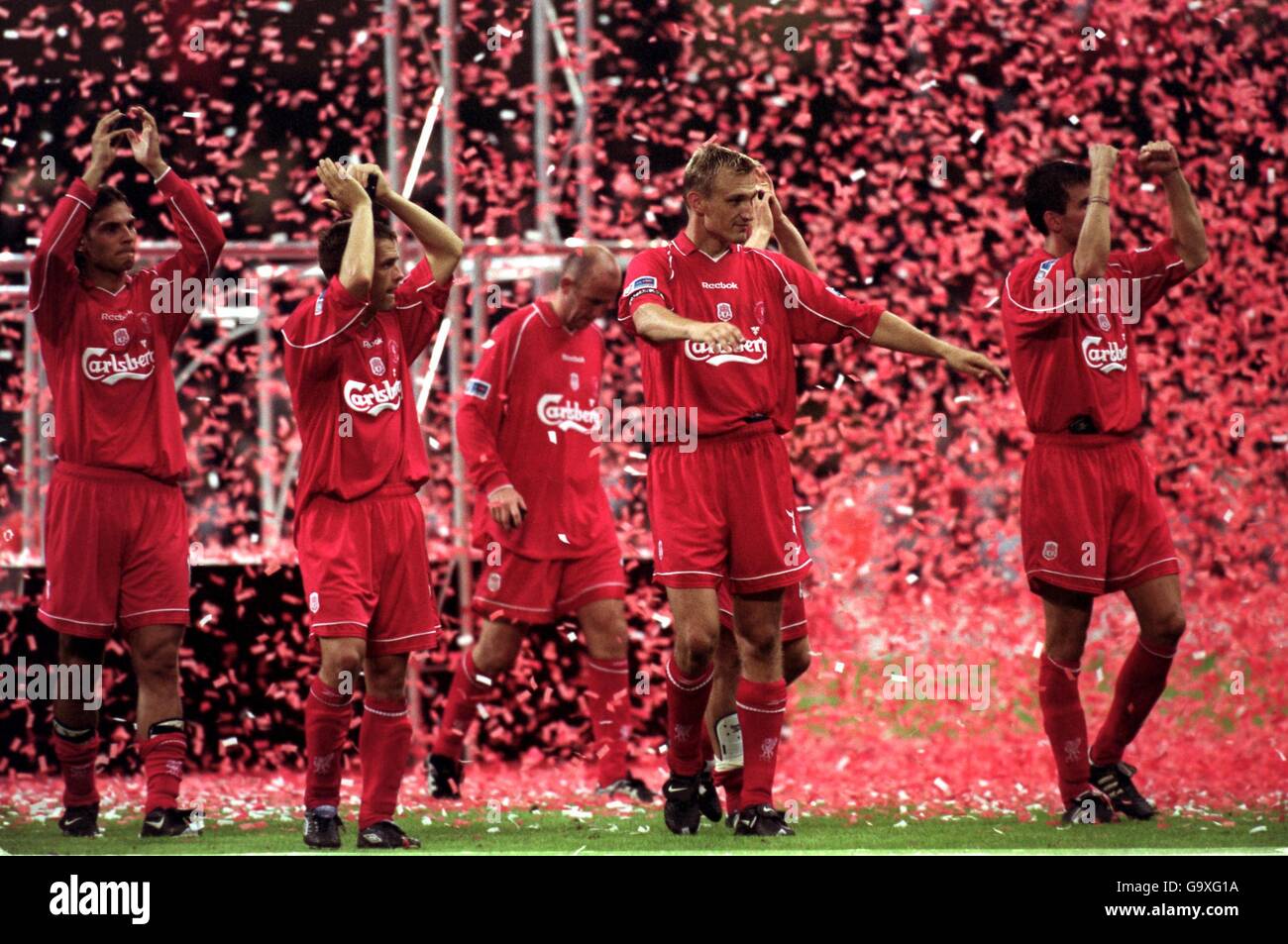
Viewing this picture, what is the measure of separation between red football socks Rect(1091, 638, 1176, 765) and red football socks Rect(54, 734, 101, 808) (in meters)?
3.09

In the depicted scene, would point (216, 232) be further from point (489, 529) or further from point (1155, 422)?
point (1155, 422)

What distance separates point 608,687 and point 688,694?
1.02 meters

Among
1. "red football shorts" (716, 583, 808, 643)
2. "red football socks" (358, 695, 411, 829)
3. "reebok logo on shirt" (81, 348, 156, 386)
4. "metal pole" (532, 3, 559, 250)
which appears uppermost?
"metal pole" (532, 3, 559, 250)

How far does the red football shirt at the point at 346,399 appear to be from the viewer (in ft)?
16.7

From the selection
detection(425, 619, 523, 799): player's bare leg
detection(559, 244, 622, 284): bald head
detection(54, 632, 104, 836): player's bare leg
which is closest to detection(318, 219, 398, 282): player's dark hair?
detection(559, 244, 622, 284): bald head

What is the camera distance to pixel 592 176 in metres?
7.36

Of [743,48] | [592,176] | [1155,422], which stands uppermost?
[743,48]

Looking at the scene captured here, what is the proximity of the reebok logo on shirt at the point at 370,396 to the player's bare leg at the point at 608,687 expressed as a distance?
4.82ft

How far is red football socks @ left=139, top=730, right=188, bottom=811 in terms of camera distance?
213 inches

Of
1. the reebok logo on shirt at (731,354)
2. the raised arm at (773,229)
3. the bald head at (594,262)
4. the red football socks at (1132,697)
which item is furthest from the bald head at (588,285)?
A: the red football socks at (1132,697)

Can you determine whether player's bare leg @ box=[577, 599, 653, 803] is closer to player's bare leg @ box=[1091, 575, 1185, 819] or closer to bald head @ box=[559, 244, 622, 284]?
bald head @ box=[559, 244, 622, 284]

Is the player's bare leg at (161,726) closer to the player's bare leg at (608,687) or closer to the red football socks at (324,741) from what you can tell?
the red football socks at (324,741)
